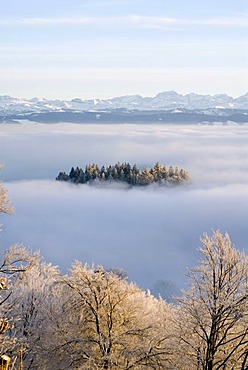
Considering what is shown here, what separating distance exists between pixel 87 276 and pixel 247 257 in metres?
6.32

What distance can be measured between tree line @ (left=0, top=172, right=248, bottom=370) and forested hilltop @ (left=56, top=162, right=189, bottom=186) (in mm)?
131400

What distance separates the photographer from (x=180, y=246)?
161m

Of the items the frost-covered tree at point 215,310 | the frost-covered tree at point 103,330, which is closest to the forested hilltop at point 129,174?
the frost-covered tree at point 103,330

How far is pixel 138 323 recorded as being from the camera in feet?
74.5

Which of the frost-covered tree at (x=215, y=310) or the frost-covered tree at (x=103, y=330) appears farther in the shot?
the frost-covered tree at (x=103, y=330)

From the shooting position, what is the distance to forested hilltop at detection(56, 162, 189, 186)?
15700cm

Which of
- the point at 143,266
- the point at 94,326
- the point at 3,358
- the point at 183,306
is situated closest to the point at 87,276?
the point at 94,326

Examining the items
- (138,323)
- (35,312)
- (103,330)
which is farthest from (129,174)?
(103,330)

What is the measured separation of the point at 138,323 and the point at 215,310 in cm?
530

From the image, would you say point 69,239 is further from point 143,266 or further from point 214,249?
→ point 214,249

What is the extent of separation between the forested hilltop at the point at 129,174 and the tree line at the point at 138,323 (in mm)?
131400

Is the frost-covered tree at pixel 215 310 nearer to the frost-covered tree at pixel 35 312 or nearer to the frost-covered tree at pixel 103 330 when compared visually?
the frost-covered tree at pixel 103 330

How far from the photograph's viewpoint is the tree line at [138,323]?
17953 mm

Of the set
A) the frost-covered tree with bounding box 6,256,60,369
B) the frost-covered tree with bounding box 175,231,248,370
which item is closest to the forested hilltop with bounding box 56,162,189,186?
the frost-covered tree with bounding box 6,256,60,369
